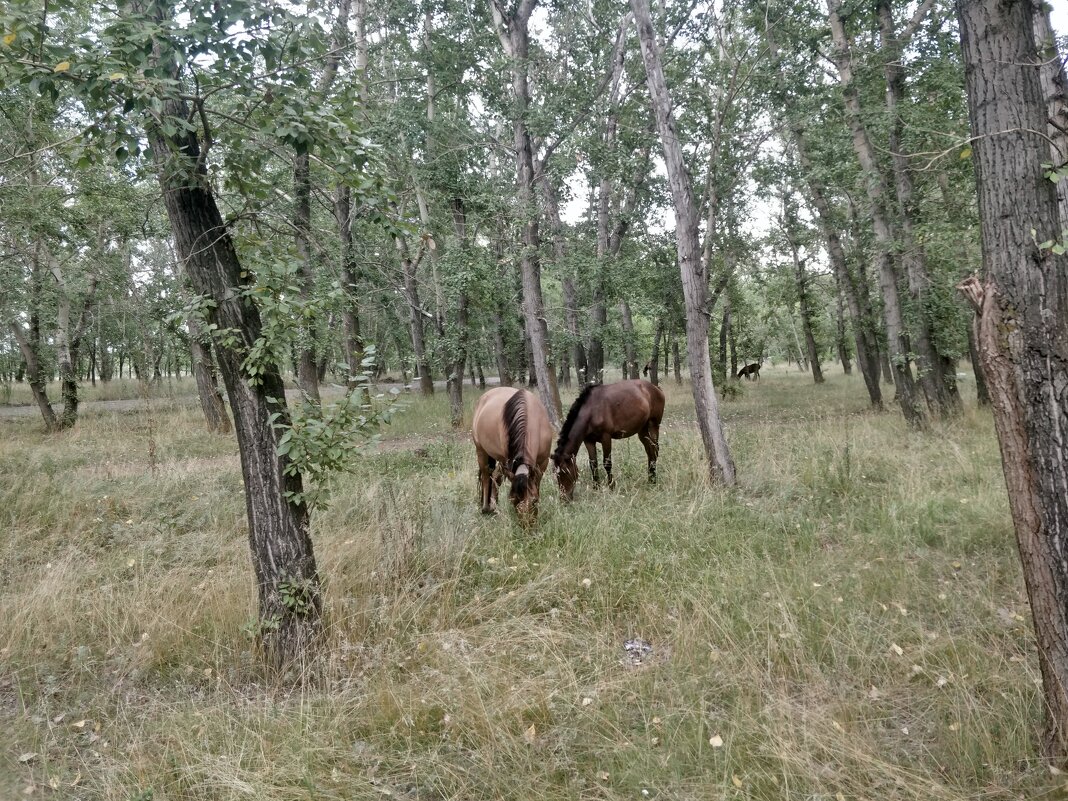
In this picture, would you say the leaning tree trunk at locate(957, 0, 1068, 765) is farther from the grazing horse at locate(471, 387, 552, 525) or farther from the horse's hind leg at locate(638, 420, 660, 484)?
the horse's hind leg at locate(638, 420, 660, 484)

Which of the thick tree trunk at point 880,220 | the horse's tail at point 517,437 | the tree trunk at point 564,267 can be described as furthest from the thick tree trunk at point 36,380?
the thick tree trunk at point 880,220

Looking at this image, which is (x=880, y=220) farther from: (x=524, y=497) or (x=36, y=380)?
(x=36, y=380)

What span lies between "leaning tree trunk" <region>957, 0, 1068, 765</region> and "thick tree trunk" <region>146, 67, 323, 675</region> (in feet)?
11.5

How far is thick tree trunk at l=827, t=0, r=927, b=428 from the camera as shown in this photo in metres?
10.1

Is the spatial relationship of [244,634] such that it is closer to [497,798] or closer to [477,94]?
[497,798]

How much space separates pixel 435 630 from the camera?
3.96m

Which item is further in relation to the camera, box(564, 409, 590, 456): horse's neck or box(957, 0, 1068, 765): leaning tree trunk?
box(564, 409, 590, 456): horse's neck

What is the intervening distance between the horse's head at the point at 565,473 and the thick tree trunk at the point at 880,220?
22.9ft

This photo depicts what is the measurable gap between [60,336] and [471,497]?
44.7ft

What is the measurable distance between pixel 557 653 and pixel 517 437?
297 cm

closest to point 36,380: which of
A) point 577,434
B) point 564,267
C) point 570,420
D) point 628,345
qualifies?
point 564,267

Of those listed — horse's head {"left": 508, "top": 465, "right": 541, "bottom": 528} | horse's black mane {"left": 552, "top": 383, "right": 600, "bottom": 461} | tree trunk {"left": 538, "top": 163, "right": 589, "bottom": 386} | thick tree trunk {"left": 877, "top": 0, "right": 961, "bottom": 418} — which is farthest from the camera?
tree trunk {"left": 538, "top": 163, "right": 589, "bottom": 386}

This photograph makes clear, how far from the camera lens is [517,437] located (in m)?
6.26

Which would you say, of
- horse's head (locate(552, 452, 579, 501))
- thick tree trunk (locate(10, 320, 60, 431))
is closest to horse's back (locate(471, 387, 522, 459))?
horse's head (locate(552, 452, 579, 501))
